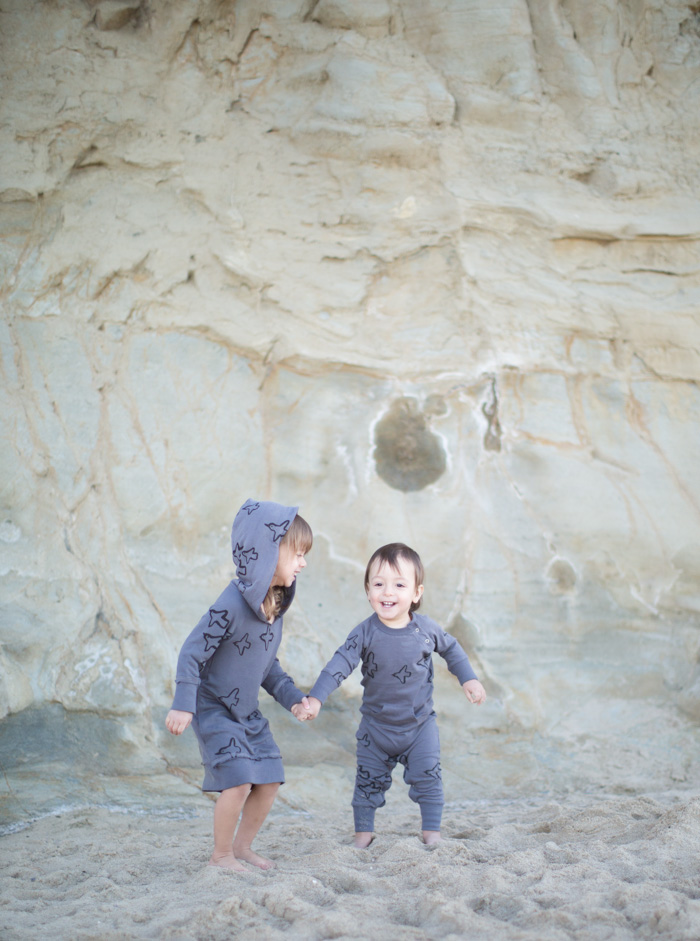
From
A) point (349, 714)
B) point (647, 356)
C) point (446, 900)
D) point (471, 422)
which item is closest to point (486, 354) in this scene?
point (471, 422)

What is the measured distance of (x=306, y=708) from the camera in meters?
2.41

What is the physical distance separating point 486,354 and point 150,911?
8.99ft

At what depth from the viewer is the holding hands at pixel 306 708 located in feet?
7.88

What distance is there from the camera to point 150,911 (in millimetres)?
1967

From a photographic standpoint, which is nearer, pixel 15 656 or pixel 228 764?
pixel 228 764

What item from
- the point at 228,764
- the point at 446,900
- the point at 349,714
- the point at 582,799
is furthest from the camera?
the point at 349,714

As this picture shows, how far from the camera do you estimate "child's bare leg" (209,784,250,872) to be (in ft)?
7.59

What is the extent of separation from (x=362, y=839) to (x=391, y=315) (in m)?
2.30

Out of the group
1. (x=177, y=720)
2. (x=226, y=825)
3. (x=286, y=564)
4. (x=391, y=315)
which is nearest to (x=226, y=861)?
(x=226, y=825)

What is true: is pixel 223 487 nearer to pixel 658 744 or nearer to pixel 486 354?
pixel 486 354

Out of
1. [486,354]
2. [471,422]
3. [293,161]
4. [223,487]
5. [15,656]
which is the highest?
[293,161]

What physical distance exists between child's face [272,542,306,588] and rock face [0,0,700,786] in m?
1.12

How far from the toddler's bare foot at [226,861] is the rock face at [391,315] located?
1237mm

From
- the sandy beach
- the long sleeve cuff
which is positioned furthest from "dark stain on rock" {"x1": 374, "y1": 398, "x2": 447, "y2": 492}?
the long sleeve cuff
